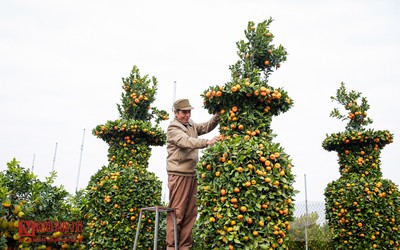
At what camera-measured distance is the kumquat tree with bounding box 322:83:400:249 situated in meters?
6.62

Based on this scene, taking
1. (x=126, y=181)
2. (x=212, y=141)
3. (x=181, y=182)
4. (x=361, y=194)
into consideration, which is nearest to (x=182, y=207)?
(x=181, y=182)

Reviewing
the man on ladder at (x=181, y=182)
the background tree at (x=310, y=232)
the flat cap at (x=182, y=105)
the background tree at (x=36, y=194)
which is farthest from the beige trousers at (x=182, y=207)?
the background tree at (x=310, y=232)

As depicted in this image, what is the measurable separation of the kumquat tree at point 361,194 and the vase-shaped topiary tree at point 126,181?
3574 mm

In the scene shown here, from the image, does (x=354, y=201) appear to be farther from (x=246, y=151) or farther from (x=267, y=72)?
(x=246, y=151)

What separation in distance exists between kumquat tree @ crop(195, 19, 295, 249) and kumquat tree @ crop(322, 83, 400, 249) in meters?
3.08

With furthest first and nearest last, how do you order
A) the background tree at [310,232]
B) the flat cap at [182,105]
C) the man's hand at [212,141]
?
the background tree at [310,232], the flat cap at [182,105], the man's hand at [212,141]

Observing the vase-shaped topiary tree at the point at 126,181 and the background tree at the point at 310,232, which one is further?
the background tree at the point at 310,232

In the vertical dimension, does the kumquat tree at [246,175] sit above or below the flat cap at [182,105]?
below

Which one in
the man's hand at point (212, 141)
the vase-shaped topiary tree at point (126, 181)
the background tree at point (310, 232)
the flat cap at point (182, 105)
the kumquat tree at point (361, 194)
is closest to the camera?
the man's hand at point (212, 141)

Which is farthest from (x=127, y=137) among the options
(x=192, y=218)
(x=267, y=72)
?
(x=267, y=72)

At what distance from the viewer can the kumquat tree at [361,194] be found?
21.7ft

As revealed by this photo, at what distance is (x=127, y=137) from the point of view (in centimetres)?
694

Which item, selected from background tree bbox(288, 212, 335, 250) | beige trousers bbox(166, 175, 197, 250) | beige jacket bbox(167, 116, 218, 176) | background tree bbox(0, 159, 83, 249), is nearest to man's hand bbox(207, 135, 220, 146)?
beige jacket bbox(167, 116, 218, 176)

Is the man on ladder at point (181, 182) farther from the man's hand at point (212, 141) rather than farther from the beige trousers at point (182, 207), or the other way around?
the man's hand at point (212, 141)
